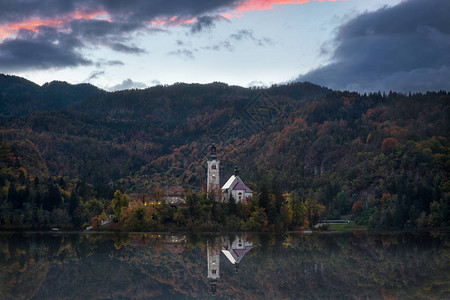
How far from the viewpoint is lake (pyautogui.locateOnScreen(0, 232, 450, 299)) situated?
46.3 metres

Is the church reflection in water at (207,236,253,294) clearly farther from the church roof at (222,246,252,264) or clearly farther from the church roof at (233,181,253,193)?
the church roof at (233,181,253,193)

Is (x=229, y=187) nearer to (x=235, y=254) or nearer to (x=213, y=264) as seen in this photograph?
(x=235, y=254)

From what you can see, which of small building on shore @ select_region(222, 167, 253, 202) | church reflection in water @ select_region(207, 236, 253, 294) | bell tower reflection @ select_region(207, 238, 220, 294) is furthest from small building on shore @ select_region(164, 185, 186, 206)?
bell tower reflection @ select_region(207, 238, 220, 294)

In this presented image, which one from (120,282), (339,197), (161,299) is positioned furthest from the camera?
(339,197)

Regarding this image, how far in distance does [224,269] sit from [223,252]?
12.9 meters

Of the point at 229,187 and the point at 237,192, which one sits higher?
the point at 229,187

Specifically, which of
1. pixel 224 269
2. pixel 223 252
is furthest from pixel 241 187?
pixel 224 269

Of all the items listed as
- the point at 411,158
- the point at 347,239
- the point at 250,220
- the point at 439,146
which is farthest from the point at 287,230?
the point at 439,146

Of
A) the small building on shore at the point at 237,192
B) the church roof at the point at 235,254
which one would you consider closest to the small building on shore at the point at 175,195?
the small building on shore at the point at 237,192

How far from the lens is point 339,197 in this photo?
484ft

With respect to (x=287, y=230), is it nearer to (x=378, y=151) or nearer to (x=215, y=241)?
(x=215, y=241)

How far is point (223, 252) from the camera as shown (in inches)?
2872

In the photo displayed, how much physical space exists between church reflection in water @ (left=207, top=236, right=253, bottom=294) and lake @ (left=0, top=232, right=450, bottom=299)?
13cm

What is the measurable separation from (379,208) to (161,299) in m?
97.5
